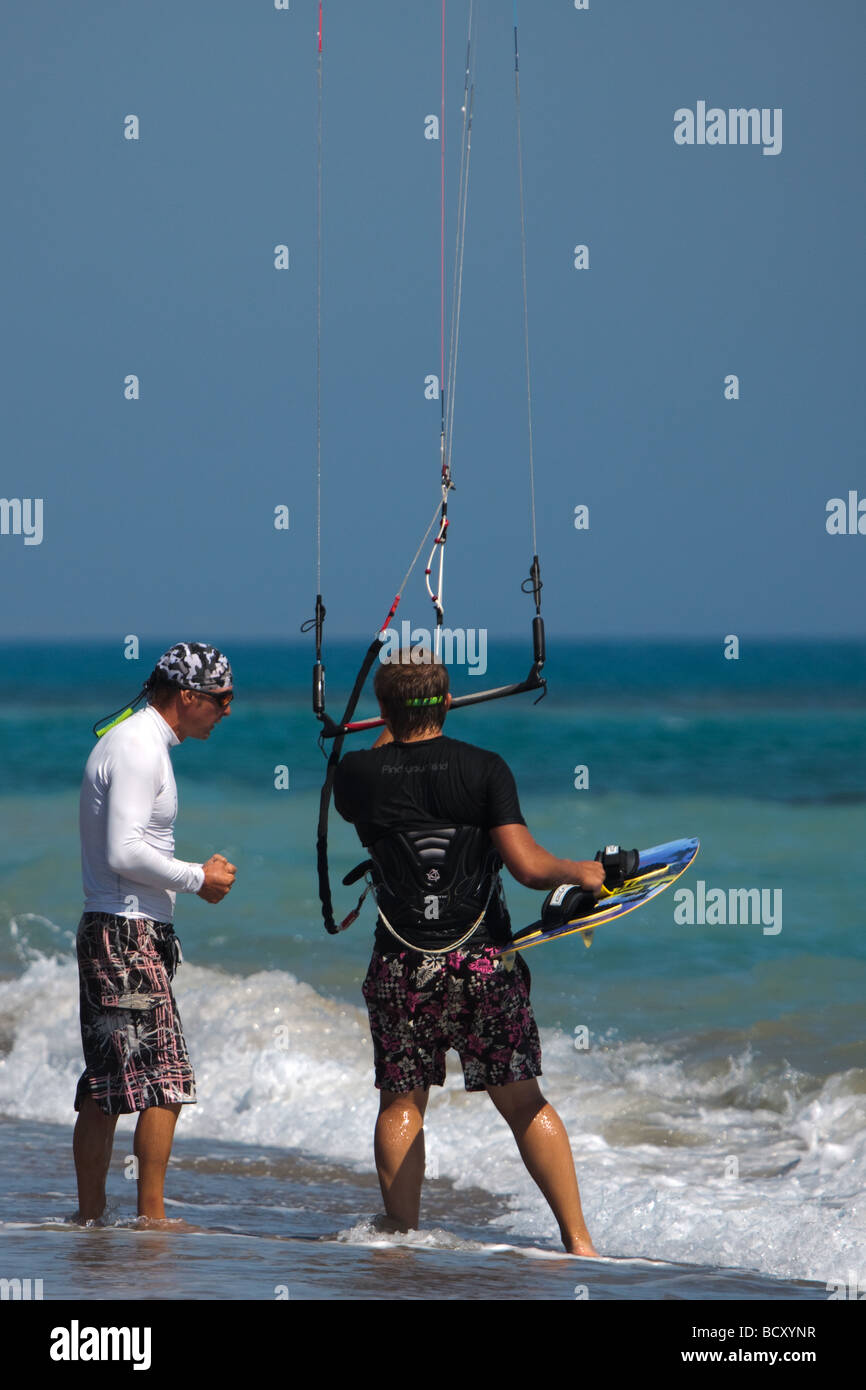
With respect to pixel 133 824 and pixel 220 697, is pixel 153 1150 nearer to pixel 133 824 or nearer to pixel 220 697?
pixel 133 824

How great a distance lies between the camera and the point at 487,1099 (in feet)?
23.1

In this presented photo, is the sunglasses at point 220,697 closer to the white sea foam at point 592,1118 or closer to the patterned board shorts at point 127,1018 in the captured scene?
the patterned board shorts at point 127,1018

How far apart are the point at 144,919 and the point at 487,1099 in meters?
3.14

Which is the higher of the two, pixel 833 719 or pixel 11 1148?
pixel 833 719

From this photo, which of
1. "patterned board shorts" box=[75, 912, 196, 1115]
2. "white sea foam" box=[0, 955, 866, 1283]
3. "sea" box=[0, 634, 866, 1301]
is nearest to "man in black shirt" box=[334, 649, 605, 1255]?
"sea" box=[0, 634, 866, 1301]

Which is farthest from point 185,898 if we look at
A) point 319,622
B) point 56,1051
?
point 319,622

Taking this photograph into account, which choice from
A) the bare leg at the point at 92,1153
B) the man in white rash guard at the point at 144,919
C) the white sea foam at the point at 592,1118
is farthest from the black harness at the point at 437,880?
the white sea foam at the point at 592,1118

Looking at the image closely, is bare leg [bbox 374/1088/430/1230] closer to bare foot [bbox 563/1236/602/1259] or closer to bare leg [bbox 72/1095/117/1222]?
bare foot [bbox 563/1236/602/1259]

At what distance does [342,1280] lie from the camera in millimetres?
3801

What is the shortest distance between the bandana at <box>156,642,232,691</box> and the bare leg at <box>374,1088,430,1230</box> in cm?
117

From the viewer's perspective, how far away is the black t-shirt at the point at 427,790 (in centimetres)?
415

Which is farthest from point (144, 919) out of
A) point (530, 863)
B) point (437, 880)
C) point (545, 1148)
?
point (545, 1148)

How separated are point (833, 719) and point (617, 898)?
30.6 meters
